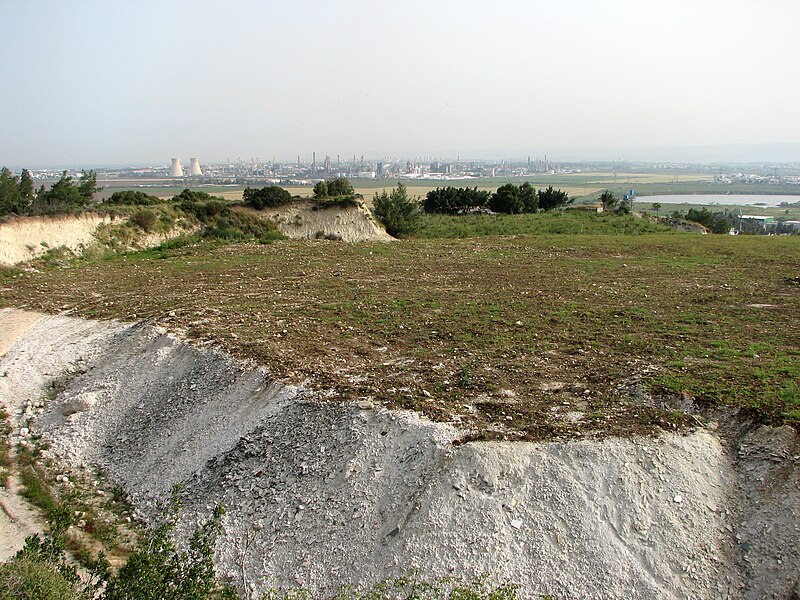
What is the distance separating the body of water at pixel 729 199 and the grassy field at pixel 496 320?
92258mm

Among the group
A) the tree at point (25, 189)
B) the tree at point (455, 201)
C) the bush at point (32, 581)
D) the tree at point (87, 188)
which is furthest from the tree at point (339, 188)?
the bush at point (32, 581)

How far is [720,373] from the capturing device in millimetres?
12852

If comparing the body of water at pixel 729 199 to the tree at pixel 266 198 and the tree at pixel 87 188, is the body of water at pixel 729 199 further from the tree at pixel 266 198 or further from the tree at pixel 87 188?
the tree at pixel 87 188

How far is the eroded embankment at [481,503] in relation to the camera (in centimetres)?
898

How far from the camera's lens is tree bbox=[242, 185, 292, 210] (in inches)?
1730

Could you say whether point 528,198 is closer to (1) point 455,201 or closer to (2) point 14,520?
(1) point 455,201

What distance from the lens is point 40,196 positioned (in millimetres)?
38938

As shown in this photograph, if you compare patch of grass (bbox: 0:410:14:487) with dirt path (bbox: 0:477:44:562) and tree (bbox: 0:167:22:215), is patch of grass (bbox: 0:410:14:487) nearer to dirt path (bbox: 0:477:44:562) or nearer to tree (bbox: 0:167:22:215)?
dirt path (bbox: 0:477:44:562)

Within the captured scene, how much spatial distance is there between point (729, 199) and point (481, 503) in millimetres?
134000

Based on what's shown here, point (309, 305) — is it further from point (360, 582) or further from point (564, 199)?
point (564, 199)

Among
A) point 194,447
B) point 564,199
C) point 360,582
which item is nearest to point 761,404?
point 360,582

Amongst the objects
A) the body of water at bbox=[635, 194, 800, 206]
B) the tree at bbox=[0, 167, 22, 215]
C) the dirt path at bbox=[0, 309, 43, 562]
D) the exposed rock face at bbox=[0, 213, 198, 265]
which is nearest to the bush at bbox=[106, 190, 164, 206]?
the exposed rock face at bbox=[0, 213, 198, 265]

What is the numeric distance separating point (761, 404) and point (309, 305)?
13.2 m

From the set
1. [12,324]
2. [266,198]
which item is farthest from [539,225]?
[12,324]
